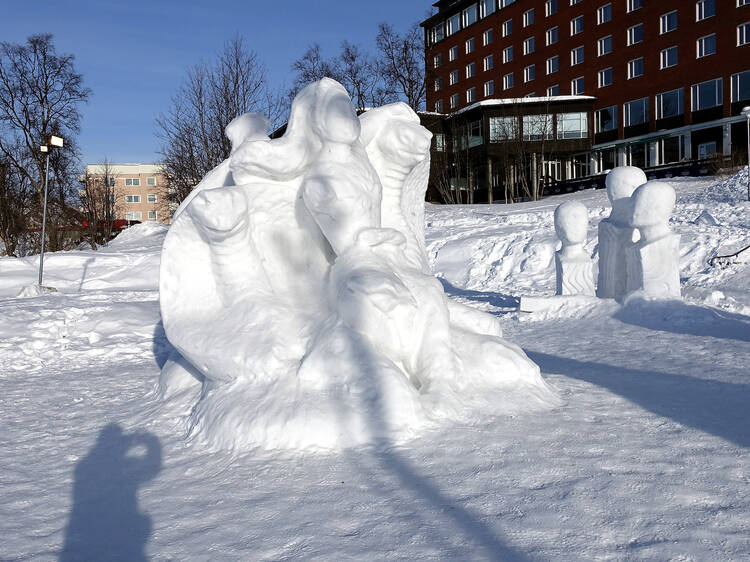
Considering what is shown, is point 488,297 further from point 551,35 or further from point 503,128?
point 551,35

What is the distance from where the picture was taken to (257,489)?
2.87 metres

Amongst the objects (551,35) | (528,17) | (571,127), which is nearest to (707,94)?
(571,127)

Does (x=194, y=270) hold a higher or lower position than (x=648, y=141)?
lower

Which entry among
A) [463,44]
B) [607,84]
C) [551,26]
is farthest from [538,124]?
[463,44]

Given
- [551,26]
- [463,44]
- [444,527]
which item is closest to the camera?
[444,527]

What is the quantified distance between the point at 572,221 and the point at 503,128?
23118 millimetres

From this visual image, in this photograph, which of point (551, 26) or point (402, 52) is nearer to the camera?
point (402, 52)

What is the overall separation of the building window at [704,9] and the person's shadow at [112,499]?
105 ft

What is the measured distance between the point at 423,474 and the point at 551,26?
3764 centimetres

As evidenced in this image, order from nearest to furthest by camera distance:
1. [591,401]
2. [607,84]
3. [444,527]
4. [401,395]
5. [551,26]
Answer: [444,527]
[401,395]
[591,401]
[607,84]
[551,26]

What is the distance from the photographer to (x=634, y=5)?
31.4 meters

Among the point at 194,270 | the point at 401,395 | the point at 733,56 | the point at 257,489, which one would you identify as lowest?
the point at 257,489

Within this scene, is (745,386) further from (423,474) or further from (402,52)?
(402,52)

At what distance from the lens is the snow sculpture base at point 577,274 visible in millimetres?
9711
